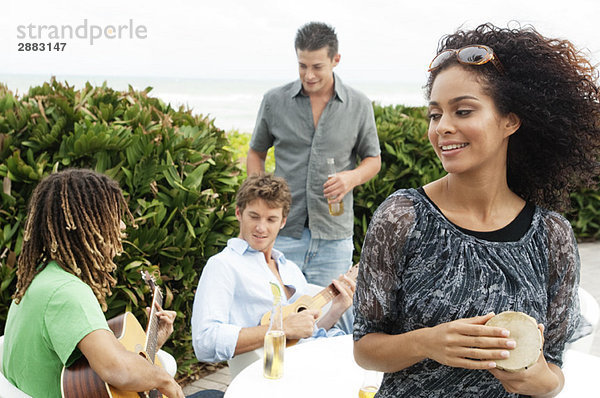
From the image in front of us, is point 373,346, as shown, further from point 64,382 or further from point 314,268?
point 314,268

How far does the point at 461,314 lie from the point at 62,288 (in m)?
1.37

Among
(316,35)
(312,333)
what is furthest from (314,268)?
(316,35)

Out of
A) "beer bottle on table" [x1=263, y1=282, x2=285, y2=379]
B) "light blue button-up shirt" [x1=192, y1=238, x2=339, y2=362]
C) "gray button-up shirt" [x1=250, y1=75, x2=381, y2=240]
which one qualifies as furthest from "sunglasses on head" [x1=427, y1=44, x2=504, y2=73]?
"gray button-up shirt" [x1=250, y1=75, x2=381, y2=240]

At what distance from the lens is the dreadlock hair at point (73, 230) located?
2268 millimetres

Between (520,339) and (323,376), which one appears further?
(323,376)

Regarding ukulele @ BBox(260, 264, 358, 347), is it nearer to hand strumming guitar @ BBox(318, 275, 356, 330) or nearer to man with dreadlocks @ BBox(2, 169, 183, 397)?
hand strumming guitar @ BBox(318, 275, 356, 330)

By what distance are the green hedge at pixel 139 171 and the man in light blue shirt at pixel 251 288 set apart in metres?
0.62

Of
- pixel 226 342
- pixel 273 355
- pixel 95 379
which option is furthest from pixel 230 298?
pixel 95 379

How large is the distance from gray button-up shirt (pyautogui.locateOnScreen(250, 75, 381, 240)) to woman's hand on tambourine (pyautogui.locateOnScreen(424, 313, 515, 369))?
2.79 metres

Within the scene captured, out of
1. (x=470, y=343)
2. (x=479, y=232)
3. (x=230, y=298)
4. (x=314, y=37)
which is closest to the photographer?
(x=470, y=343)

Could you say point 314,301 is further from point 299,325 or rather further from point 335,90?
point 335,90

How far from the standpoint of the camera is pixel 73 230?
90.2 inches

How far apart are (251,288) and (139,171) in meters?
1.08

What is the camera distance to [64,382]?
2.13 meters
